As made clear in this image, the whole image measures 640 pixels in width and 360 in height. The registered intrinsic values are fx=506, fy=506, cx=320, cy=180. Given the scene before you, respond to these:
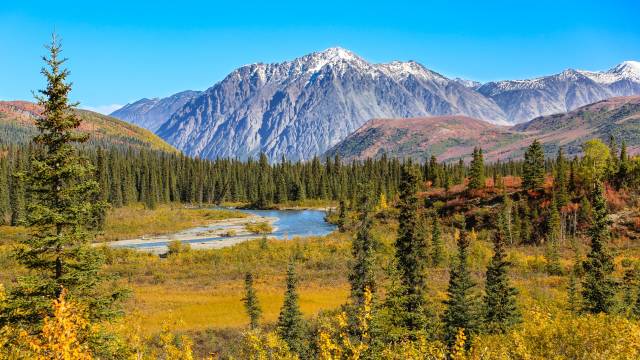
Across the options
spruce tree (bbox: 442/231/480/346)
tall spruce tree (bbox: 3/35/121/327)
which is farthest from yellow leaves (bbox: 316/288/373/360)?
spruce tree (bbox: 442/231/480/346)

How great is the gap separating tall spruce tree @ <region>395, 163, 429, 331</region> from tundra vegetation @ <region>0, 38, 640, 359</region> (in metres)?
0.11

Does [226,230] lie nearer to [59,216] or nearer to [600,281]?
[600,281]

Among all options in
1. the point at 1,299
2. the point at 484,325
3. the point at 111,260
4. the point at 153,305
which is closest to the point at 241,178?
the point at 111,260

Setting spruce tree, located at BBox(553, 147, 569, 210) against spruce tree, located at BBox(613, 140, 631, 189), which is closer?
spruce tree, located at BBox(553, 147, 569, 210)

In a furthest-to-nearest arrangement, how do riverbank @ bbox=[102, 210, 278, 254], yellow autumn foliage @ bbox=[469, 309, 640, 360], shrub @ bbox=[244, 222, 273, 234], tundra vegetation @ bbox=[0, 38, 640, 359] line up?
shrub @ bbox=[244, 222, 273, 234]
riverbank @ bbox=[102, 210, 278, 254]
tundra vegetation @ bbox=[0, 38, 640, 359]
yellow autumn foliage @ bbox=[469, 309, 640, 360]

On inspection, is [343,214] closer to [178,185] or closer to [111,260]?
[111,260]

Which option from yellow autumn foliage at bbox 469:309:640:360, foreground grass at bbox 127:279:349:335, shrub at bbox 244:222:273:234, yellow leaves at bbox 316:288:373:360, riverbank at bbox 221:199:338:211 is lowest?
foreground grass at bbox 127:279:349:335

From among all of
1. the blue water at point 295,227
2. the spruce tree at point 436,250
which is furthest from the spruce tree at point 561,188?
the blue water at point 295,227

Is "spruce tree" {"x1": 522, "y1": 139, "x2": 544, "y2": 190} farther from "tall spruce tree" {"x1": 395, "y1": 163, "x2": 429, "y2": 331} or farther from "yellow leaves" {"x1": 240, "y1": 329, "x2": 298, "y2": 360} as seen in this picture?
"yellow leaves" {"x1": 240, "y1": 329, "x2": 298, "y2": 360}

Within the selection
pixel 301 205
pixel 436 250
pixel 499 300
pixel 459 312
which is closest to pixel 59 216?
pixel 459 312

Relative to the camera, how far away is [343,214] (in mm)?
104875

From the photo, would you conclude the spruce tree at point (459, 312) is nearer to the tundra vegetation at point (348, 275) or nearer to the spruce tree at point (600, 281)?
the tundra vegetation at point (348, 275)

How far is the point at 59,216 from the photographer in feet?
59.7

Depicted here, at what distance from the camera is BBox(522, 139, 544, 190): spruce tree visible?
9538cm
